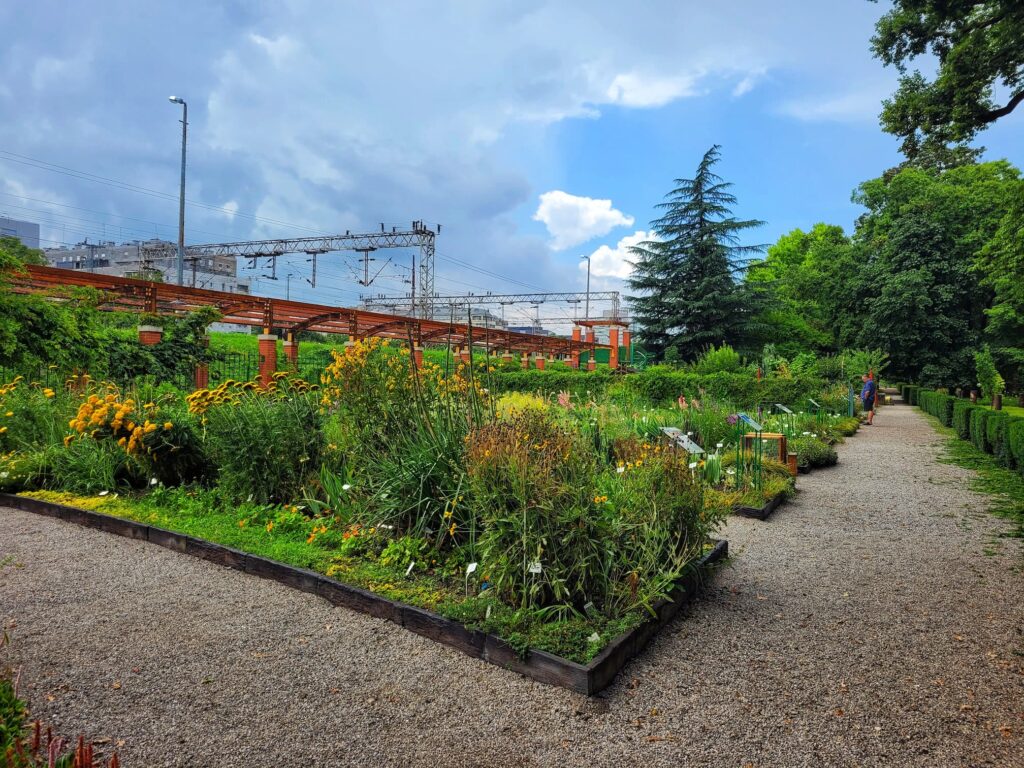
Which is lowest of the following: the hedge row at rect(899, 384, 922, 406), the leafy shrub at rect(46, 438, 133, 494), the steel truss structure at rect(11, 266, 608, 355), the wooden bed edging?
the wooden bed edging

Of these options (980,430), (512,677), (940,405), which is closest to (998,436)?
(980,430)

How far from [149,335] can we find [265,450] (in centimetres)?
709

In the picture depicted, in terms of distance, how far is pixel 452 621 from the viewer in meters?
2.90

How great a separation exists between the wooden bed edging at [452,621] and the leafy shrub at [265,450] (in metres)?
0.70

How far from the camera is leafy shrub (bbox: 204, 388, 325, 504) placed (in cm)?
486

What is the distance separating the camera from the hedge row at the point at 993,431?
24.6 feet

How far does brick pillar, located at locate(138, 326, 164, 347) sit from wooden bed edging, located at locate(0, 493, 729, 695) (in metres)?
6.32

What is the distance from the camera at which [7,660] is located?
2.74 m

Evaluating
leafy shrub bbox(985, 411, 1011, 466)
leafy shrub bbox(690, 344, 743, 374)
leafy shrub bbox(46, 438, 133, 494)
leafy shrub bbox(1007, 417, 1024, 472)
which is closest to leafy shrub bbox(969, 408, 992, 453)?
leafy shrub bbox(985, 411, 1011, 466)

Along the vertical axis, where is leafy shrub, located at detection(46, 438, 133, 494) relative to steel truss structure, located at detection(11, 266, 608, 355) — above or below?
below

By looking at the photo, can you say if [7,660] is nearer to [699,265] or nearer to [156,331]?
[156,331]

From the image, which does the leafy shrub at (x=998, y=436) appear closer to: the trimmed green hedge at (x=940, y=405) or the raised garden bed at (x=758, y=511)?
the raised garden bed at (x=758, y=511)

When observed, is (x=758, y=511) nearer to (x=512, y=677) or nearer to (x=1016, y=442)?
(x=512, y=677)

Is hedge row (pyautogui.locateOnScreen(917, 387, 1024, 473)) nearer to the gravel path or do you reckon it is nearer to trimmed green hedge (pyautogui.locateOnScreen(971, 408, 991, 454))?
trimmed green hedge (pyautogui.locateOnScreen(971, 408, 991, 454))
